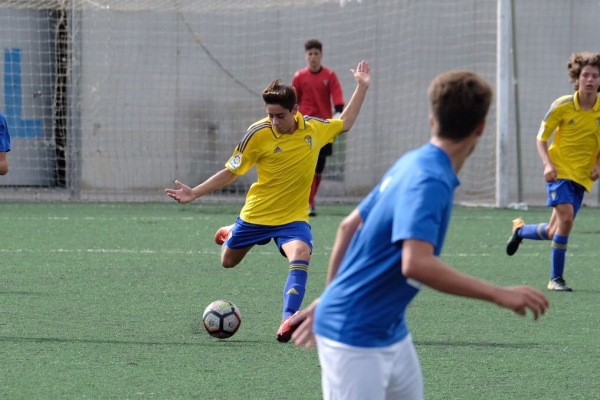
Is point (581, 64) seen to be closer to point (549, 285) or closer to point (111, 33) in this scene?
point (549, 285)

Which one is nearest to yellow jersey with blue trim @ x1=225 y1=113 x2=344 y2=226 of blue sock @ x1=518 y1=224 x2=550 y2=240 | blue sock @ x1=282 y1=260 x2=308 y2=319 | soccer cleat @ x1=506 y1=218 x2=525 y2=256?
blue sock @ x1=282 y1=260 x2=308 y2=319

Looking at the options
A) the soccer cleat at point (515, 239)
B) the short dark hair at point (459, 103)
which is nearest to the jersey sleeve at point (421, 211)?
the short dark hair at point (459, 103)

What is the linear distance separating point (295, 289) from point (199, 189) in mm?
799

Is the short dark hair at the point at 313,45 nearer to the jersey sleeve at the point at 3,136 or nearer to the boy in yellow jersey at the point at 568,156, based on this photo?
the boy in yellow jersey at the point at 568,156

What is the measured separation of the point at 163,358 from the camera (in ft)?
17.5

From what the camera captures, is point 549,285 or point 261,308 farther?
point 549,285

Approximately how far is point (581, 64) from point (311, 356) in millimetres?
3246

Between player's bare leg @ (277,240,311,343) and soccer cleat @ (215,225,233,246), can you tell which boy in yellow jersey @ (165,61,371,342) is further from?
soccer cleat @ (215,225,233,246)

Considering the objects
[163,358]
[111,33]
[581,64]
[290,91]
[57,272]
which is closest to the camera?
[163,358]

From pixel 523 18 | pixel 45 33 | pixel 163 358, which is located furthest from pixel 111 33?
pixel 163 358

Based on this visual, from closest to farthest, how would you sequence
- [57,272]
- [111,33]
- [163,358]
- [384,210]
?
[384,210] < [163,358] < [57,272] < [111,33]

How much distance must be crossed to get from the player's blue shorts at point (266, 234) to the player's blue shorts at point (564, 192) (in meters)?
2.31

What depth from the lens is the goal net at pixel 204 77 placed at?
546 inches

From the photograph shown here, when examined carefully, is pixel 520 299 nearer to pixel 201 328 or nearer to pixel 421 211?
pixel 421 211
